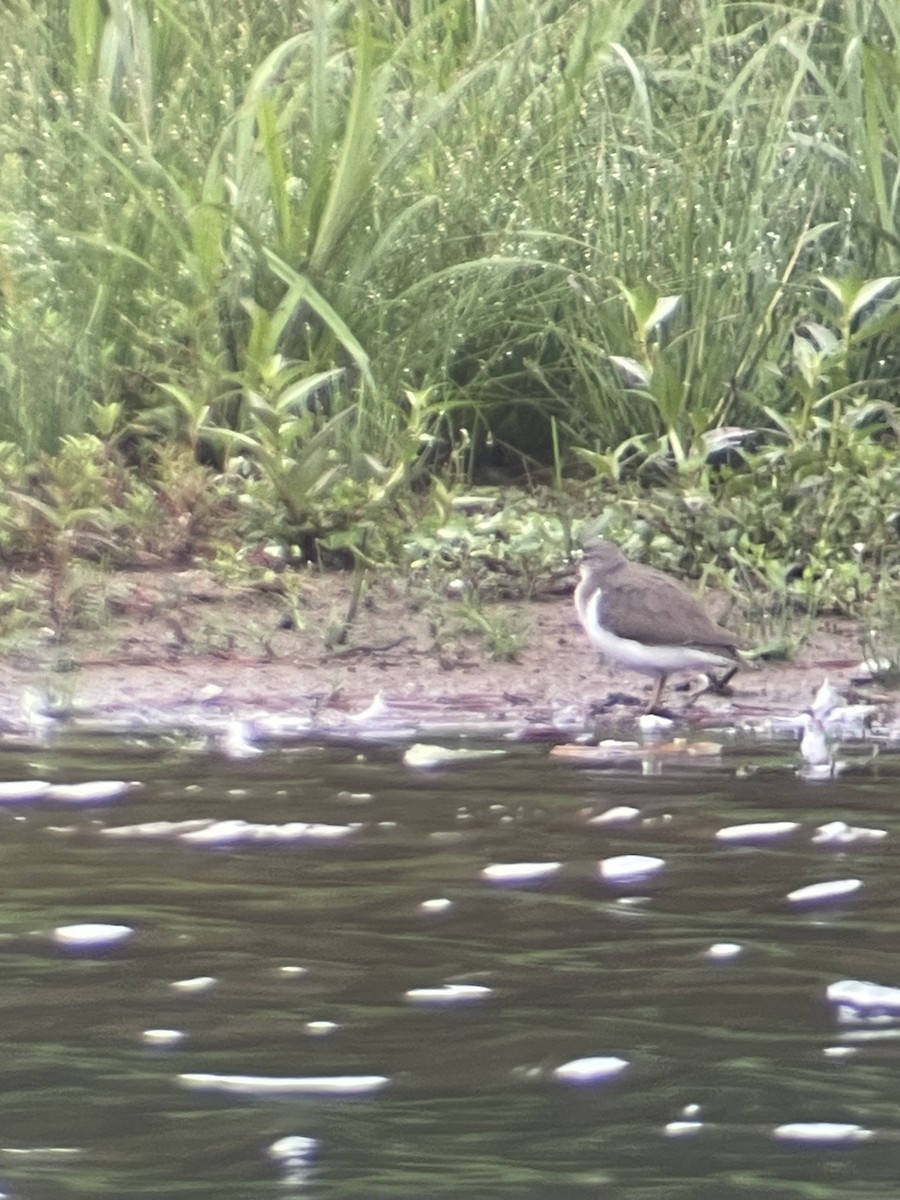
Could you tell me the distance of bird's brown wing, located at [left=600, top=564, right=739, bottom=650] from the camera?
19.9 ft

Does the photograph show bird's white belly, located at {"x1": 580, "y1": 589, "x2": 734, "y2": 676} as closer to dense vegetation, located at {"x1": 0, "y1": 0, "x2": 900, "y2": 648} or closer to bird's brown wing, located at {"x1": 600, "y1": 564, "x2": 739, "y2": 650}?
bird's brown wing, located at {"x1": 600, "y1": 564, "x2": 739, "y2": 650}

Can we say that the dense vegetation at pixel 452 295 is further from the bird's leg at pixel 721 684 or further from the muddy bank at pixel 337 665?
the bird's leg at pixel 721 684

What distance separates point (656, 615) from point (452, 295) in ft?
6.85

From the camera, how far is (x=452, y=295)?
25.8ft

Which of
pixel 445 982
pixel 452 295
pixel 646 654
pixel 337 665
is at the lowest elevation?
pixel 337 665

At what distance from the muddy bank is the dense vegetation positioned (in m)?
0.21

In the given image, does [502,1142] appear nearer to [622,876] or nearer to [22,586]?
[622,876]

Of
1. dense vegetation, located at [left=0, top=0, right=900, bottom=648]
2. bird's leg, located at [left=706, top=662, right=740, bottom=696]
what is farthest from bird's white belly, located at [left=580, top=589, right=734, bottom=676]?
dense vegetation, located at [left=0, top=0, right=900, bottom=648]

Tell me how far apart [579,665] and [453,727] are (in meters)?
0.78

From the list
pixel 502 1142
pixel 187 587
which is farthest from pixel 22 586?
pixel 502 1142

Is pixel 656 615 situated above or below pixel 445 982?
below

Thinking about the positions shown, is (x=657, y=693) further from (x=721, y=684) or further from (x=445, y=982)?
(x=445, y=982)

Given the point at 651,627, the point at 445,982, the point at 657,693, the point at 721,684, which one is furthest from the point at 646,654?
the point at 445,982

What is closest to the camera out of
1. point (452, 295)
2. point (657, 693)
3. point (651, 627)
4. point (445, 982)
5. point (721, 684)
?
point (445, 982)
